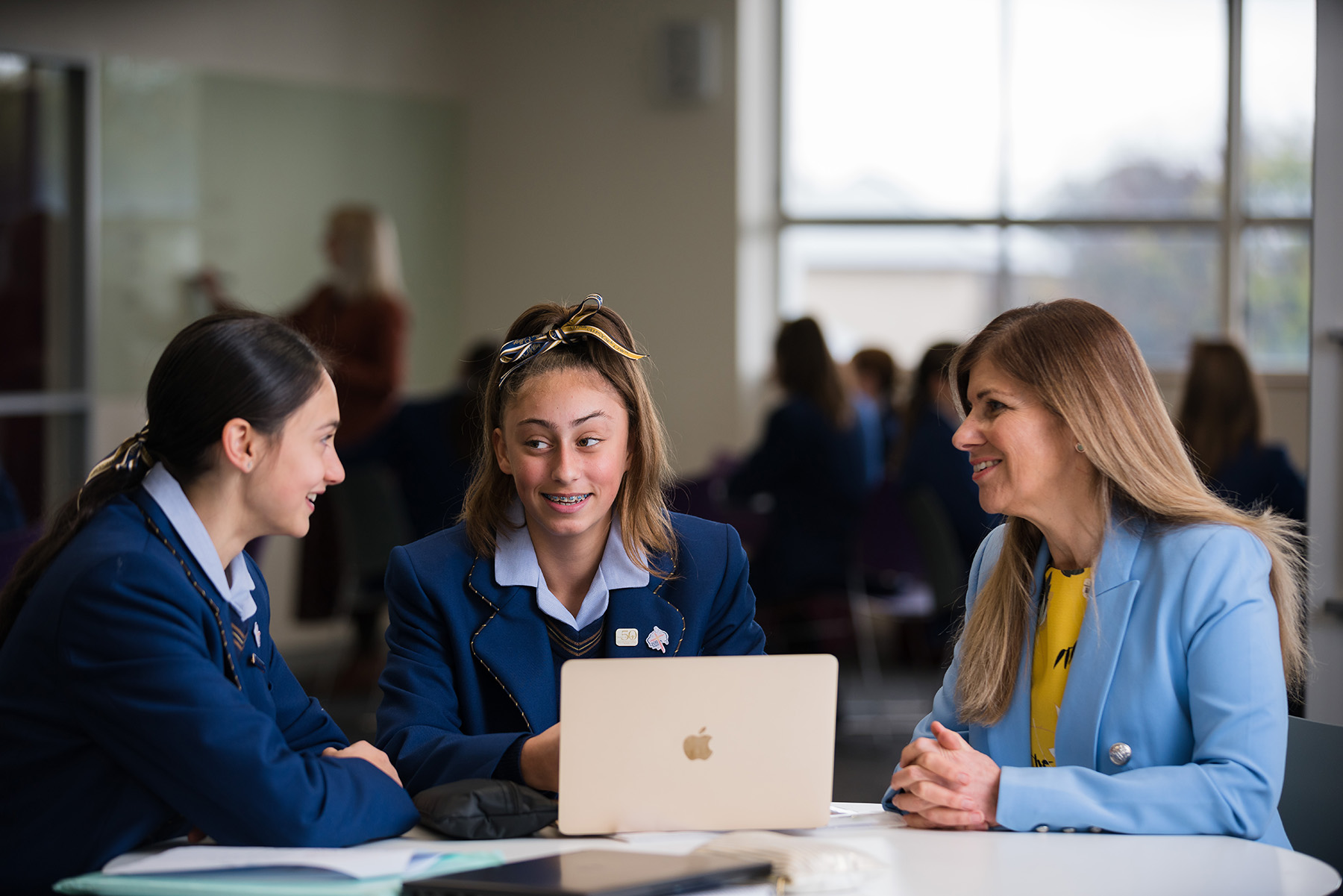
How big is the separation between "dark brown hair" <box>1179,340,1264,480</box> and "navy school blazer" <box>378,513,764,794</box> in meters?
2.98

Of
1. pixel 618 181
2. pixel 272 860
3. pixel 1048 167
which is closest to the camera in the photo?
pixel 272 860

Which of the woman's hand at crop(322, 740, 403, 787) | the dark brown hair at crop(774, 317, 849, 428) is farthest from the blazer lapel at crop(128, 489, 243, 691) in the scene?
the dark brown hair at crop(774, 317, 849, 428)

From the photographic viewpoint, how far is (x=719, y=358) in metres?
6.77

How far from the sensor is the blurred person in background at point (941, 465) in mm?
4566

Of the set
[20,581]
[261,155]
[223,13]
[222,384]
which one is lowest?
[20,581]

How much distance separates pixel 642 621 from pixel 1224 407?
316cm

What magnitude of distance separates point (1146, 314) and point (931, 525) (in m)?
2.66

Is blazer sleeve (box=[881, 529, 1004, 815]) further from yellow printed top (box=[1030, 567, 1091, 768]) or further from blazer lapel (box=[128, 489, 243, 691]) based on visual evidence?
blazer lapel (box=[128, 489, 243, 691])

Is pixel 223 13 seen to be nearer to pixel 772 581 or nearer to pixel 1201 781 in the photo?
pixel 772 581

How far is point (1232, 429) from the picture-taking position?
445 centimetres

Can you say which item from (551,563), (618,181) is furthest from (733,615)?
(618,181)

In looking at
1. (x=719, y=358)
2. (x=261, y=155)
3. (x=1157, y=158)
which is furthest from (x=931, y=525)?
(x=261, y=155)

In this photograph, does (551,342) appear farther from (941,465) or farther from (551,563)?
(941,465)

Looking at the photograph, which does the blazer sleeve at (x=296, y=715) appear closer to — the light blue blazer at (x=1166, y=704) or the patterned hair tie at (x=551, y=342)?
the patterned hair tie at (x=551, y=342)
